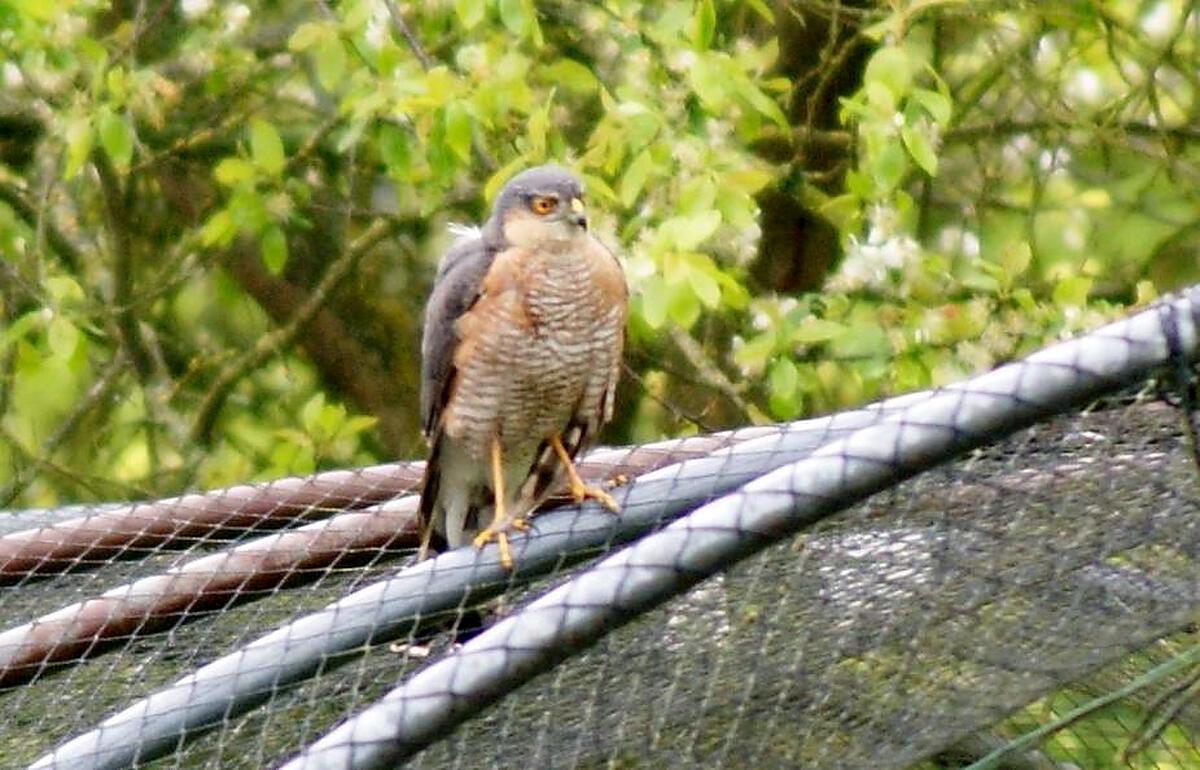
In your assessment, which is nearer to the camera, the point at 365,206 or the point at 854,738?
the point at 854,738

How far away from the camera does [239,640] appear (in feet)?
8.67

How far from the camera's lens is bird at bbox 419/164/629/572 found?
11.0 ft

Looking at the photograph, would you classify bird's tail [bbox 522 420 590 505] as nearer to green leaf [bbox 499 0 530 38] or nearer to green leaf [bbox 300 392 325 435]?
green leaf [bbox 499 0 530 38]

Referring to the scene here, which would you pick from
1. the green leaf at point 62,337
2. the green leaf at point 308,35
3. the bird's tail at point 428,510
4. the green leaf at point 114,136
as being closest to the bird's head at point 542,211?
the bird's tail at point 428,510

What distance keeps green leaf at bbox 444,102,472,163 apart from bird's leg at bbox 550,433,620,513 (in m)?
1.03

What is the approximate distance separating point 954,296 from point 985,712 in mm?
2595

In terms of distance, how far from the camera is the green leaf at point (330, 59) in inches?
184

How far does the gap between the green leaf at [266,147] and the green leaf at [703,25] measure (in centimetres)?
141

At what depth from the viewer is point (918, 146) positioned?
13.3 feet

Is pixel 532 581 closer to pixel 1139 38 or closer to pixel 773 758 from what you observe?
pixel 773 758

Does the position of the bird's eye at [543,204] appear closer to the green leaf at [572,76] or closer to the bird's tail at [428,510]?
the bird's tail at [428,510]

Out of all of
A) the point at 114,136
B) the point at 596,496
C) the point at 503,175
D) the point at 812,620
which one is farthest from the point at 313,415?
the point at 812,620

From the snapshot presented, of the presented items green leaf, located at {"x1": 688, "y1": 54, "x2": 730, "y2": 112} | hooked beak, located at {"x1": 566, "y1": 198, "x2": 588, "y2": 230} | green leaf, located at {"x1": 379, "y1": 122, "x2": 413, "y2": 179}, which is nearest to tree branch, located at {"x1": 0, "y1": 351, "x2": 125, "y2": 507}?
green leaf, located at {"x1": 379, "y1": 122, "x2": 413, "y2": 179}

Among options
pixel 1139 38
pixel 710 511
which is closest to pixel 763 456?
pixel 710 511
